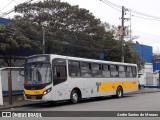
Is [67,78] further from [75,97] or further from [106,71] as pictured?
[106,71]

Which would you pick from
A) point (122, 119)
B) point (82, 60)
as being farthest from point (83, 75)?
point (122, 119)

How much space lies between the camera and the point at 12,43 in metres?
25.3

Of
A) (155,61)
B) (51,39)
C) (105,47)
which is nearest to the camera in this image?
(51,39)

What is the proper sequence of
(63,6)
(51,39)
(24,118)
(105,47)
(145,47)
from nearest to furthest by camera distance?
(24,118) → (51,39) → (63,6) → (105,47) → (145,47)

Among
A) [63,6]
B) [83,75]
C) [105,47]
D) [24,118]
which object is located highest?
[63,6]

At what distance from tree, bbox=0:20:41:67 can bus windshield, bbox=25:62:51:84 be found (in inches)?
175

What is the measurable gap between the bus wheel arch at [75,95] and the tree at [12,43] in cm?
557

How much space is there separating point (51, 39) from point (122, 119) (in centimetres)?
1682

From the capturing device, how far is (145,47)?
201 ft

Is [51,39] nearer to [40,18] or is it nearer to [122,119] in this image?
[40,18]

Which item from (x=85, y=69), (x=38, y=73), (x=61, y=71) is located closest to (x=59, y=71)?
(x=61, y=71)

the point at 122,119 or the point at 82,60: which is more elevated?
the point at 82,60

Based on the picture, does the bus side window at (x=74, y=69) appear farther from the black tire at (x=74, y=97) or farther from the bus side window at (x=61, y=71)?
the black tire at (x=74, y=97)

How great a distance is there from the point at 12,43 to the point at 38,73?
17.8 ft
